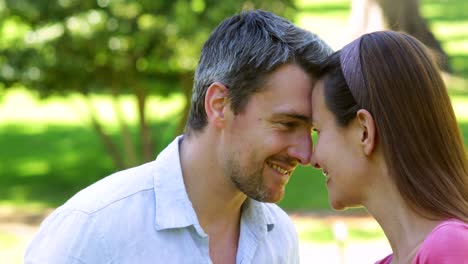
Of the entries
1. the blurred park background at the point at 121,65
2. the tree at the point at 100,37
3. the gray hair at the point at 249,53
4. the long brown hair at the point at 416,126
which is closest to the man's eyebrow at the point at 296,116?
the gray hair at the point at 249,53

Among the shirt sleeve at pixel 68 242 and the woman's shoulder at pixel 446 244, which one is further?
the shirt sleeve at pixel 68 242

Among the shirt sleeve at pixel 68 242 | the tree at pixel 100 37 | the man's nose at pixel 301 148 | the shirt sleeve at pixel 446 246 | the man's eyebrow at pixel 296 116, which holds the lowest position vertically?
the tree at pixel 100 37

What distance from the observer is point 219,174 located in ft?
11.1

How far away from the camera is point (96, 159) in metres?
14.7

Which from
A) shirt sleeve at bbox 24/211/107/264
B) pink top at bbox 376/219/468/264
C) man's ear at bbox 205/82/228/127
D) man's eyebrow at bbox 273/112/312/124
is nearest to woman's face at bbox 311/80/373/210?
man's eyebrow at bbox 273/112/312/124

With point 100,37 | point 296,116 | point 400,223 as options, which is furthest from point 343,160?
point 100,37

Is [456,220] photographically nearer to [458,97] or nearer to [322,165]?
[322,165]

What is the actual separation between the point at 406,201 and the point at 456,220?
174 mm

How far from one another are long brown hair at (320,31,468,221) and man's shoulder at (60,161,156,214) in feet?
2.91

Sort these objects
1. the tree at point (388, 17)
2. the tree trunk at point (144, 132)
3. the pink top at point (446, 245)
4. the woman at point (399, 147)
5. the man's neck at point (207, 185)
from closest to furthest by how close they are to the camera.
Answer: the pink top at point (446, 245) < the woman at point (399, 147) < the man's neck at point (207, 185) < the tree at point (388, 17) < the tree trunk at point (144, 132)

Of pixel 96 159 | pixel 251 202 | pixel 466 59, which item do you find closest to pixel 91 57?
pixel 96 159

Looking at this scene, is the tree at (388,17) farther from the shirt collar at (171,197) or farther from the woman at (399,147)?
the woman at (399,147)

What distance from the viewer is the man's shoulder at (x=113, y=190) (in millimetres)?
3209

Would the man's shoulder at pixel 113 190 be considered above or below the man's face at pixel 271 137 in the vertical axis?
below
